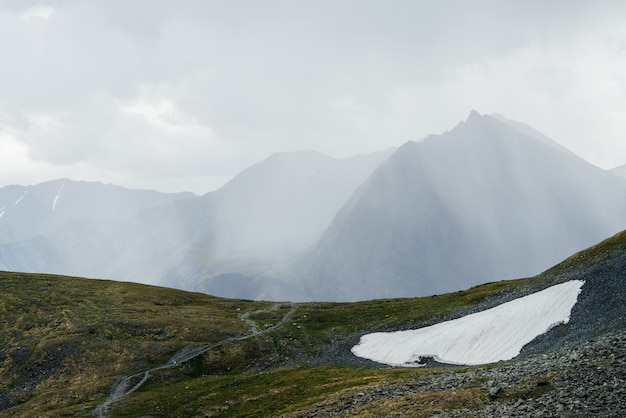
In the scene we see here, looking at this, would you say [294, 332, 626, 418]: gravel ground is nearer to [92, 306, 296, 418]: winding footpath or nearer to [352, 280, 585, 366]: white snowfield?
[352, 280, 585, 366]: white snowfield

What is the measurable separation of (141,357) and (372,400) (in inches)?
2327

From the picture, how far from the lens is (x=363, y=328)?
100m

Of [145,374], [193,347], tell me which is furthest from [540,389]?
[193,347]

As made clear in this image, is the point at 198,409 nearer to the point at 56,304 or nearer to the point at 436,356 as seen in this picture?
the point at 436,356

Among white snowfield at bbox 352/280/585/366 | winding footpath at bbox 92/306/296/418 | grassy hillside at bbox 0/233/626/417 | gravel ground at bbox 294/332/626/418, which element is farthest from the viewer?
winding footpath at bbox 92/306/296/418

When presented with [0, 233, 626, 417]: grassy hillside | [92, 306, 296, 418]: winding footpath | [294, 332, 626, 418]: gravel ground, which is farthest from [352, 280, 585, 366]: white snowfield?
[92, 306, 296, 418]: winding footpath

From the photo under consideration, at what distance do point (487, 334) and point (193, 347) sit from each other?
56264 millimetres

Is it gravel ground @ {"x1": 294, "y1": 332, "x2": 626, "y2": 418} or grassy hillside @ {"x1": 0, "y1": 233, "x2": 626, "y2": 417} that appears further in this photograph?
grassy hillside @ {"x1": 0, "y1": 233, "x2": 626, "y2": 417}

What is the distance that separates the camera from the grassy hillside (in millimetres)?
56062

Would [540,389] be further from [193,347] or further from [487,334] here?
[193,347]

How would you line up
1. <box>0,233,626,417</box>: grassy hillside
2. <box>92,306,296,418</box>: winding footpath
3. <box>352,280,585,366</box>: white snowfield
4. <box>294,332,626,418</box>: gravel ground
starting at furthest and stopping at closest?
<box>92,306,296,418</box>: winding footpath < <box>352,280,585,366</box>: white snowfield < <box>0,233,626,417</box>: grassy hillside < <box>294,332,626,418</box>: gravel ground

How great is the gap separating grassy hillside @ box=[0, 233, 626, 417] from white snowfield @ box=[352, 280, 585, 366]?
663 cm

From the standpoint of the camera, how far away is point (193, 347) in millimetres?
89125

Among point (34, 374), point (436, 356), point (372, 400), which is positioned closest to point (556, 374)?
point (372, 400)
